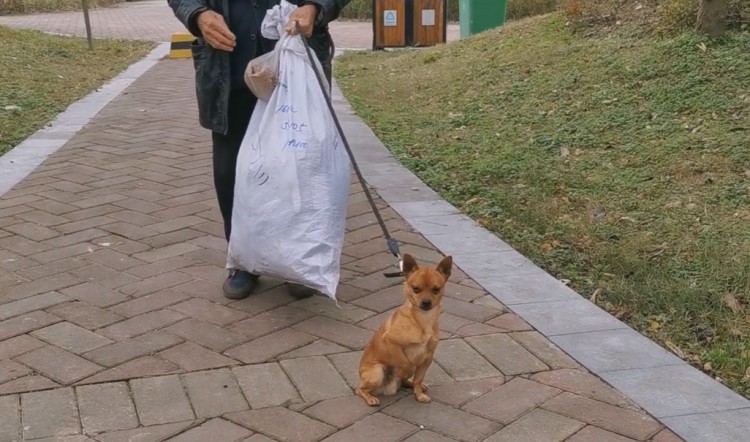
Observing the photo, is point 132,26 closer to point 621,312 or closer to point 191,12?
point 191,12

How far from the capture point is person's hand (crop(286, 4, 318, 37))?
3336mm

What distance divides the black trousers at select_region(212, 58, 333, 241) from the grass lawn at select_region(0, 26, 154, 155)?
129 inches

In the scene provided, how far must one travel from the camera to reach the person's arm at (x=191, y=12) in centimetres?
333

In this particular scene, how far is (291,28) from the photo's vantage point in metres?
3.34

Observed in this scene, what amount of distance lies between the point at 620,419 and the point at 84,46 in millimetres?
12316

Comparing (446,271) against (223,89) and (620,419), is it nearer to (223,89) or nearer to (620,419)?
(620,419)

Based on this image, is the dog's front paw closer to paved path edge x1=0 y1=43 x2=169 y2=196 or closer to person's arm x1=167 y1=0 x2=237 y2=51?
person's arm x1=167 y1=0 x2=237 y2=51

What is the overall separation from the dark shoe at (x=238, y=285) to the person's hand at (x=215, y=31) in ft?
3.02

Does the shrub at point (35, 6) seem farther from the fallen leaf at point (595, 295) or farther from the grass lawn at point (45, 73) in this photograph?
the fallen leaf at point (595, 295)

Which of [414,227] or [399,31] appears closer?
[414,227]

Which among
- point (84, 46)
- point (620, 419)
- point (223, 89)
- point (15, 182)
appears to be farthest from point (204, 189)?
point (84, 46)

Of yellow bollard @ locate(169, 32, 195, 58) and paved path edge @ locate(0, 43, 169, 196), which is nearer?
paved path edge @ locate(0, 43, 169, 196)

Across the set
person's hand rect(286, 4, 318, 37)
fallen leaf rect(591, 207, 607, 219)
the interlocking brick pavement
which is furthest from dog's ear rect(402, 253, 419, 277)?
the interlocking brick pavement

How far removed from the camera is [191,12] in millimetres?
3324
